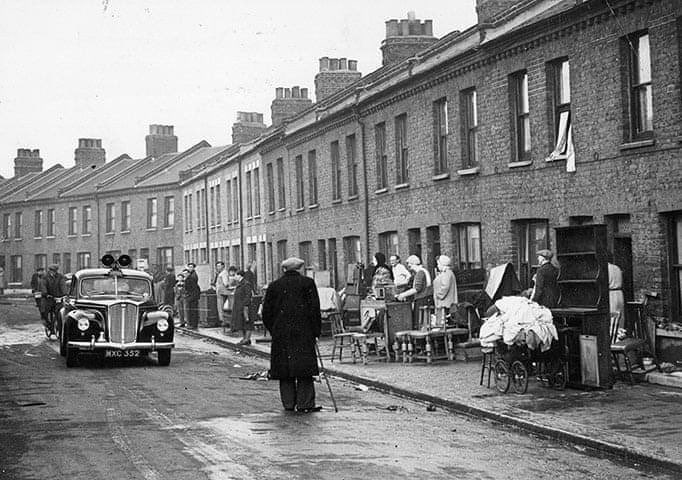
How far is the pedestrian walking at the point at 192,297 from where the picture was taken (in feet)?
109

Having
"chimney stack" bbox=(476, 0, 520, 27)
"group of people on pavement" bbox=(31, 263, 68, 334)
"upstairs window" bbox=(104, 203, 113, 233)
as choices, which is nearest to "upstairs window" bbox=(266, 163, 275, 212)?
"group of people on pavement" bbox=(31, 263, 68, 334)

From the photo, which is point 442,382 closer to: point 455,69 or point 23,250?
point 455,69

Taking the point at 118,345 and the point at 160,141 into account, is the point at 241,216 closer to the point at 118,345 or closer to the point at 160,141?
the point at 118,345

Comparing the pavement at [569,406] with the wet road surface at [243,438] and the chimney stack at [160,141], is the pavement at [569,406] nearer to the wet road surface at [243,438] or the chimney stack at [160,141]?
the wet road surface at [243,438]

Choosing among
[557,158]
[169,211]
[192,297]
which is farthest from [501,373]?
[169,211]

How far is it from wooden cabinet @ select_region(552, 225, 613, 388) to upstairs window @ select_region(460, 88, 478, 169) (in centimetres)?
895

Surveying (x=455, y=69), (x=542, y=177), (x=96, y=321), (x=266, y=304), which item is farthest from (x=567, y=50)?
(x=96, y=321)

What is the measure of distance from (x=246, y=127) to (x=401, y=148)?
104ft

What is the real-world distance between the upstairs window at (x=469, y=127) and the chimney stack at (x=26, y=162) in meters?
70.4

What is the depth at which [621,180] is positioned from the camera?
17781 mm

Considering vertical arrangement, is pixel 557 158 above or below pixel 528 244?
above

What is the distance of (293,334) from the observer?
13125 millimetres

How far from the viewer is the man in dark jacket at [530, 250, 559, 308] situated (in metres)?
15.7

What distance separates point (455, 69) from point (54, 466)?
17.0 m
